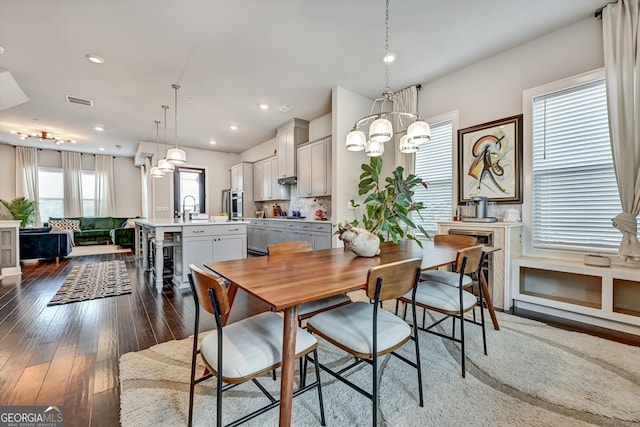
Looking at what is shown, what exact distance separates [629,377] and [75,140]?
416 inches

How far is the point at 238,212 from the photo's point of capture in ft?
24.7

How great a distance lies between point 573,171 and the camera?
110 inches

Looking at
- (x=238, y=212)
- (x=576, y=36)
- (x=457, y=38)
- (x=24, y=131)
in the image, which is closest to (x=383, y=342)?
(x=457, y=38)

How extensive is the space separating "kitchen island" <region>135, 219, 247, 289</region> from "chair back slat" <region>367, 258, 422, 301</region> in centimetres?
316

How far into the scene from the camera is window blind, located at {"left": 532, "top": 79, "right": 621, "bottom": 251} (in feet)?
8.56

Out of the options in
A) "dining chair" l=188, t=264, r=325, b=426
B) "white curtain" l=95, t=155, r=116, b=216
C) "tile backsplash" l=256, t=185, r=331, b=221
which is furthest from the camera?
"white curtain" l=95, t=155, r=116, b=216

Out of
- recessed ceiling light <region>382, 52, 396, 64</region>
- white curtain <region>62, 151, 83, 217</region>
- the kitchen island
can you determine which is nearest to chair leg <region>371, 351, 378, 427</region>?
the kitchen island

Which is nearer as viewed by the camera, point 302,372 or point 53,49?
point 302,372

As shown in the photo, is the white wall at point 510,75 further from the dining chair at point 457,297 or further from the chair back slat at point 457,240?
the dining chair at point 457,297

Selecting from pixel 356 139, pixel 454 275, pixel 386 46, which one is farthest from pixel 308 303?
pixel 386 46

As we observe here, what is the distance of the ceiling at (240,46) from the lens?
251cm

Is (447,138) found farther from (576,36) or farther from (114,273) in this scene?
(114,273)

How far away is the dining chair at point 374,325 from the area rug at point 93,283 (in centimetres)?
340

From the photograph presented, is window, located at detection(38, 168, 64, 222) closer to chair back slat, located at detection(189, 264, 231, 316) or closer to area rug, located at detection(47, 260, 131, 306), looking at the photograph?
area rug, located at detection(47, 260, 131, 306)
